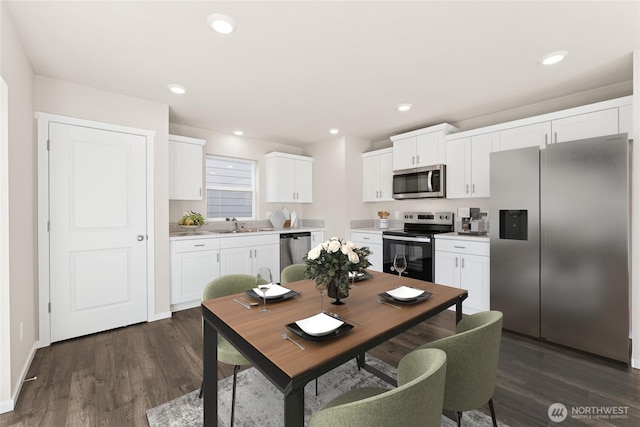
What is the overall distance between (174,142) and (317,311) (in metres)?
3.31

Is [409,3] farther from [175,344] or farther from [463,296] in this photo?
[175,344]

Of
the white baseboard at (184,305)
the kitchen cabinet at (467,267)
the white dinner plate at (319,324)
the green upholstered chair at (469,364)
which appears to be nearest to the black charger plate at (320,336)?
the white dinner plate at (319,324)

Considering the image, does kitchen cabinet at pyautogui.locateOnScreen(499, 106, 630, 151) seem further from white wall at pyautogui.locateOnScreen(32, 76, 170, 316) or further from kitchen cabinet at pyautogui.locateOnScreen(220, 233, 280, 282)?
white wall at pyautogui.locateOnScreen(32, 76, 170, 316)

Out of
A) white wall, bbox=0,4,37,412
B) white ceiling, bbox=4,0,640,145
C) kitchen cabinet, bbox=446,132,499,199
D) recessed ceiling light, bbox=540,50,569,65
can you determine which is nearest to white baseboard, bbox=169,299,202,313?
white wall, bbox=0,4,37,412

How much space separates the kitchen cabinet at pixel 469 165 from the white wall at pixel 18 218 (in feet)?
14.3

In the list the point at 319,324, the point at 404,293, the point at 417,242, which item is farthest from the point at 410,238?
the point at 319,324

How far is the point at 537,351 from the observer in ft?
8.41

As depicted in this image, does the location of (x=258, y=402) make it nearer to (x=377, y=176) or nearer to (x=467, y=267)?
(x=467, y=267)

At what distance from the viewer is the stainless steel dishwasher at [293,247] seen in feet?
15.1

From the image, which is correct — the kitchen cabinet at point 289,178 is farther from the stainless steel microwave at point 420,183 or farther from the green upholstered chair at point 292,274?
the green upholstered chair at point 292,274

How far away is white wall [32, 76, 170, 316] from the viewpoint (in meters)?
2.71

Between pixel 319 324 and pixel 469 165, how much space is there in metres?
3.28

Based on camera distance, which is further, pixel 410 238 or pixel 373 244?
pixel 373 244

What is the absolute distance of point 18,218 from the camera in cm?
211
